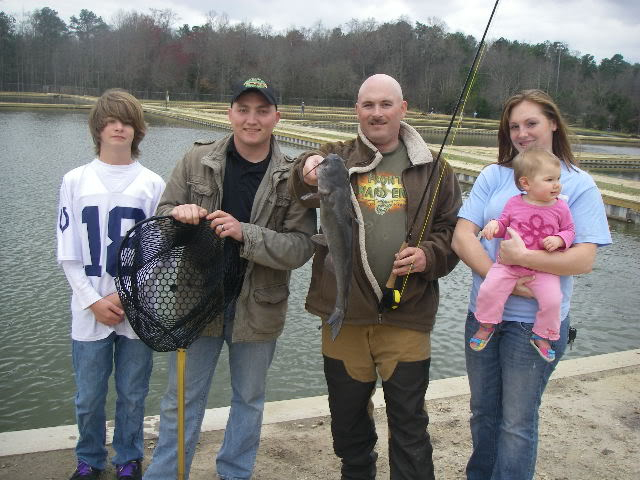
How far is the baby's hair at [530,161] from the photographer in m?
3.10

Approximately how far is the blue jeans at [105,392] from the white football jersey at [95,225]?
4.1 inches

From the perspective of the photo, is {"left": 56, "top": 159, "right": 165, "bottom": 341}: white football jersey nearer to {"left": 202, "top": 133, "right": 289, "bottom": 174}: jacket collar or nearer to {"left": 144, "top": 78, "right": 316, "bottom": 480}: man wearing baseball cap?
{"left": 144, "top": 78, "right": 316, "bottom": 480}: man wearing baseball cap

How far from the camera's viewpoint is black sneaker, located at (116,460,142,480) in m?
3.79

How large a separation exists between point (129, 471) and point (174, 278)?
1316 mm

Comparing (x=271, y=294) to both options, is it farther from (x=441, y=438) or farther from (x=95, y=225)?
(x=441, y=438)

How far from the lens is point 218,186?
141 inches

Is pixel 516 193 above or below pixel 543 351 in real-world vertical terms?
above

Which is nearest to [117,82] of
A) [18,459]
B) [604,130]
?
[604,130]

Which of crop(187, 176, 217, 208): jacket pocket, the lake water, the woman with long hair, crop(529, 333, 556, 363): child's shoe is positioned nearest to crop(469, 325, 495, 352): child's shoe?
the woman with long hair

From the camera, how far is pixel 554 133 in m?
3.46

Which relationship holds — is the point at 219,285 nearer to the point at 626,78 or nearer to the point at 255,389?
the point at 255,389

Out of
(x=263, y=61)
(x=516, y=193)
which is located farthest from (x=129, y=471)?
(x=263, y=61)

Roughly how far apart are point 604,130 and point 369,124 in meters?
76.3

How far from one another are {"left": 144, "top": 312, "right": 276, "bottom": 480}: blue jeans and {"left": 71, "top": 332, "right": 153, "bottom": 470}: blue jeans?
9.8 inches
